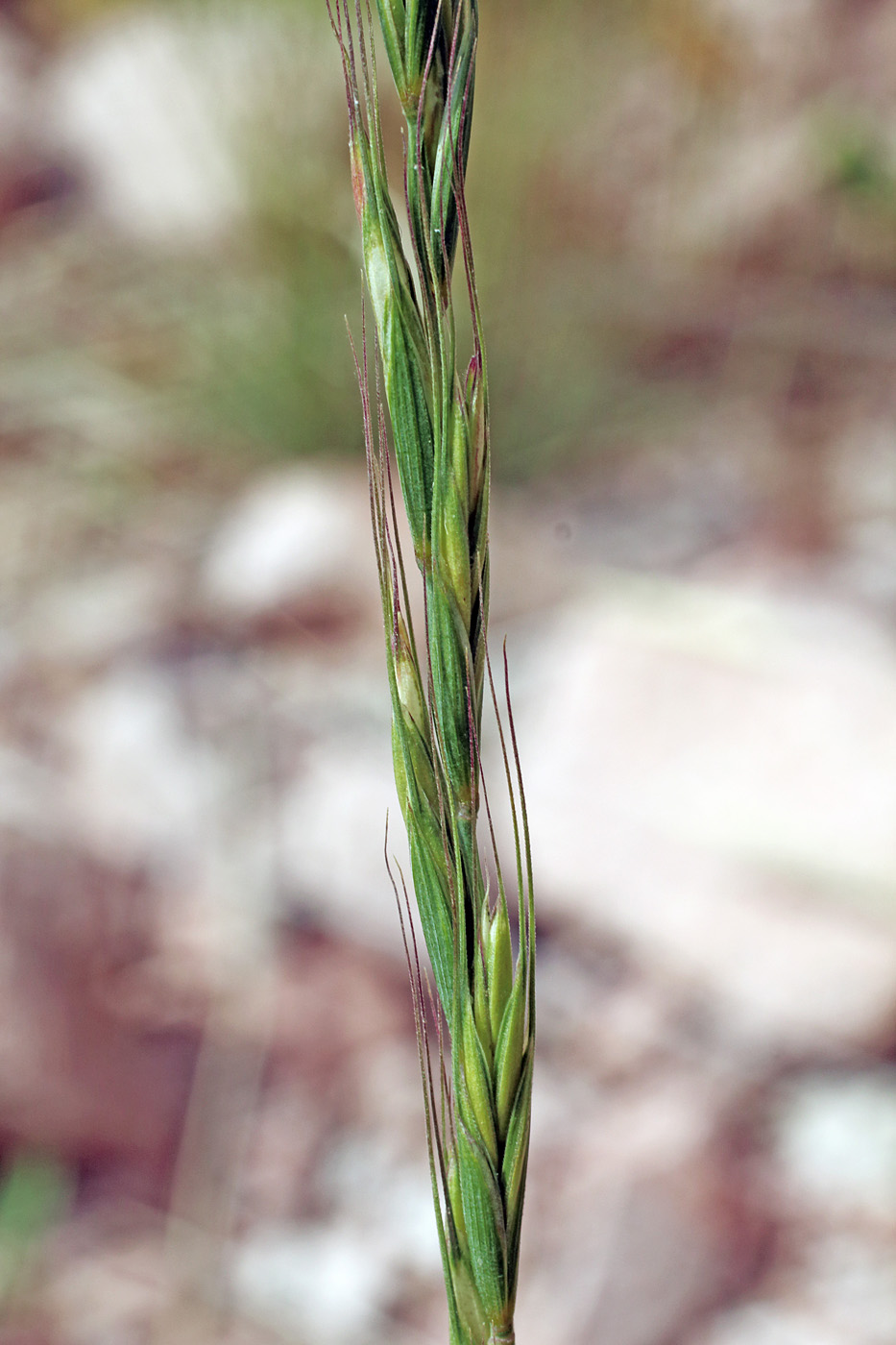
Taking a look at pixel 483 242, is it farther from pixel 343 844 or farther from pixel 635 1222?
pixel 635 1222

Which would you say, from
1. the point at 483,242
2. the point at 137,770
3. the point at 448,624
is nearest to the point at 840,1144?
the point at 137,770

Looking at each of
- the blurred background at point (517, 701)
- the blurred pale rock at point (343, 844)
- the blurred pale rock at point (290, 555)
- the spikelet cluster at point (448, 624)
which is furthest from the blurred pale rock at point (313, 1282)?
the spikelet cluster at point (448, 624)

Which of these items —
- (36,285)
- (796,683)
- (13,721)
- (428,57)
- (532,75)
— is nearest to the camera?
(428,57)

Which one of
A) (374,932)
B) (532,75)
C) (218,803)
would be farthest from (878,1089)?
(532,75)

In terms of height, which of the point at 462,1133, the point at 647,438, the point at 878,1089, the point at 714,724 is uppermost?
the point at 647,438

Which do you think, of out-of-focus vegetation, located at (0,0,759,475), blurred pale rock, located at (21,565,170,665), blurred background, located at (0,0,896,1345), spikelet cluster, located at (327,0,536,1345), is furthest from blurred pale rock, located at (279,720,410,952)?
spikelet cluster, located at (327,0,536,1345)

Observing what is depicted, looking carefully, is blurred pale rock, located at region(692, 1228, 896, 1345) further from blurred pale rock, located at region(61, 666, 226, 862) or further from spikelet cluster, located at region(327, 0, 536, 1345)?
spikelet cluster, located at region(327, 0, 536, 1345)

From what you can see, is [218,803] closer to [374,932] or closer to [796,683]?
[374,932]

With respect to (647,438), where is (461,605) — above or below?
below

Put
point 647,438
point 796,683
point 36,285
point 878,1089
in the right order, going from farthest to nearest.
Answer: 1. point 36,285
2. point 647,438
3. point 796,683
4. point 878,1089
